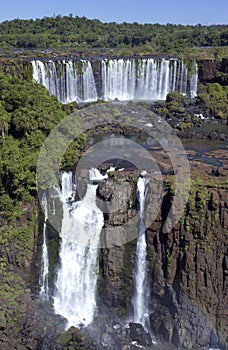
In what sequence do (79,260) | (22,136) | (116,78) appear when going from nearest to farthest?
(79,260) < (22,136) < (116,78)

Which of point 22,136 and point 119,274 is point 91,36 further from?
point 119,274

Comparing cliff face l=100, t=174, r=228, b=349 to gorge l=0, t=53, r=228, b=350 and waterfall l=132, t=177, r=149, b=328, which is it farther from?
waterfall l=132, t=177, r=149, b=328

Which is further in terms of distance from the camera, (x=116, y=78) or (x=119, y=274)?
(x=116, y=78)

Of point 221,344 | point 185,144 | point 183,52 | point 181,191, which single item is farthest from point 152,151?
point 183,52

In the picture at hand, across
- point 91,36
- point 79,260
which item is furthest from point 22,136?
point 91,36

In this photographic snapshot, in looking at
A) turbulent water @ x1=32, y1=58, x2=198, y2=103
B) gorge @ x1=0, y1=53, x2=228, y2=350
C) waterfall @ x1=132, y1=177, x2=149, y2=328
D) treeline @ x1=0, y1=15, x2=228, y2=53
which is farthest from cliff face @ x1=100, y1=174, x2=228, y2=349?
treeline @ x1=0, y1=15, x2=228, y2=53
